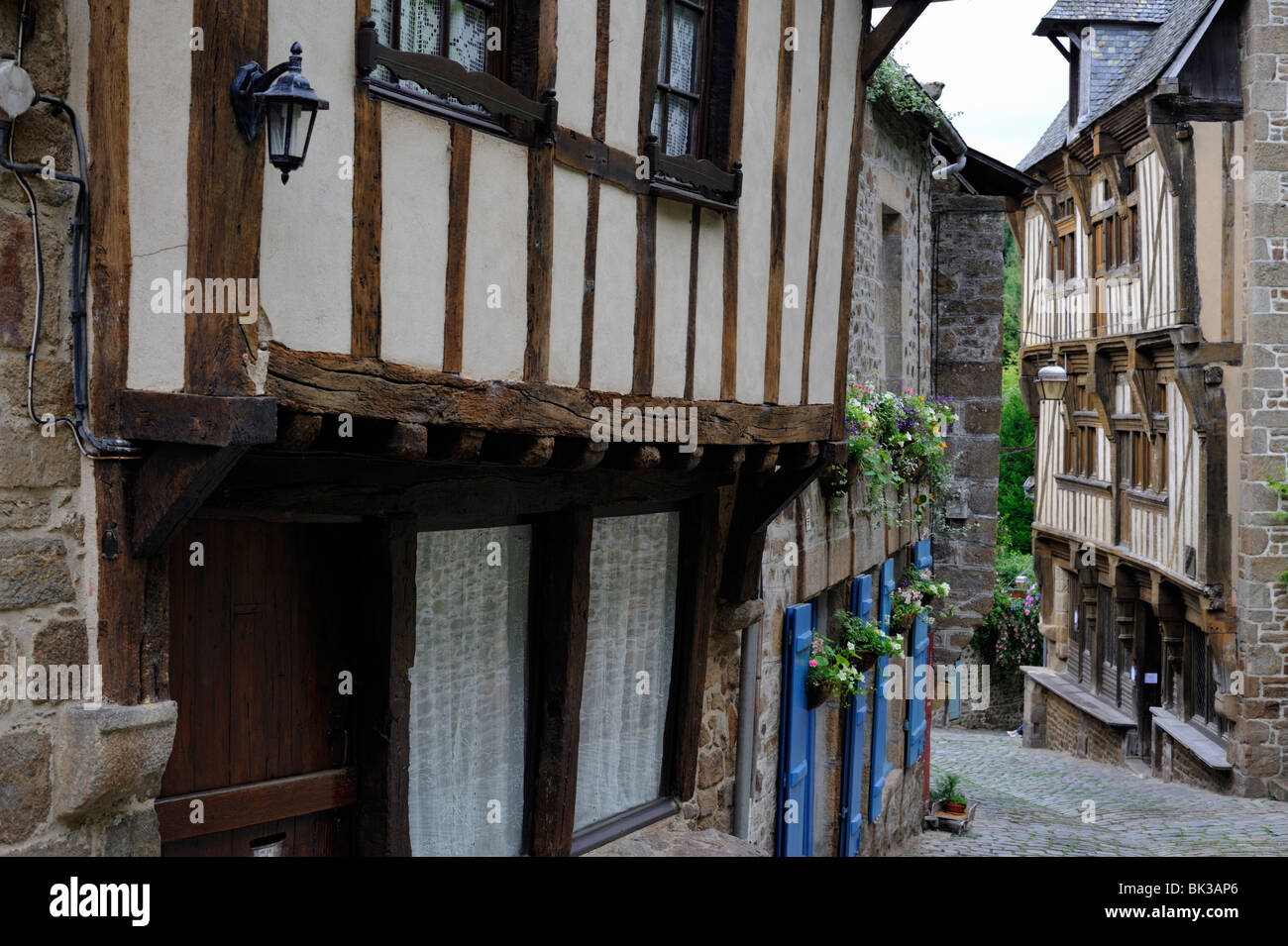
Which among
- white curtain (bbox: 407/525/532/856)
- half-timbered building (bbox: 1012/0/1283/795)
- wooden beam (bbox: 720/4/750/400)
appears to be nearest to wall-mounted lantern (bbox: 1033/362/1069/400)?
half-timbered building (bbox: 1012/0/1283/795)

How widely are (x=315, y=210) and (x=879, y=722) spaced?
273 inches

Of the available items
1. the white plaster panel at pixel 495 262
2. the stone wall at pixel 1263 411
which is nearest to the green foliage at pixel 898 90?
the white plaster panel at pixel 495 262

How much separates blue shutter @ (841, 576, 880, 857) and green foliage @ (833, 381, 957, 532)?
1.89 feet

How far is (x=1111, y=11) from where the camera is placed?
1836cm

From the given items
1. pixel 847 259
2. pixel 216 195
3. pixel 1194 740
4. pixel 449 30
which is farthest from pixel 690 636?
pixel 1194 740

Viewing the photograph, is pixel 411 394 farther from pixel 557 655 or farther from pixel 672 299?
pixel 557 655

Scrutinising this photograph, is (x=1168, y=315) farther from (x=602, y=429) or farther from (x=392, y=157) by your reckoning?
(x=392, y=157)

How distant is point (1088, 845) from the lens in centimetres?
1145

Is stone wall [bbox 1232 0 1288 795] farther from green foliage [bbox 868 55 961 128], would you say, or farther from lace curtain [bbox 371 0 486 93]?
lace curtain [bbox 371 0 486 93]

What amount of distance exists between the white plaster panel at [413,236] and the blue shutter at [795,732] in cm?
400

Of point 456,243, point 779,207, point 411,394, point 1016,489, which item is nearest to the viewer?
point 411,394

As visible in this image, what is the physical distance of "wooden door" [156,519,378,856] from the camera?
384 centimetres
